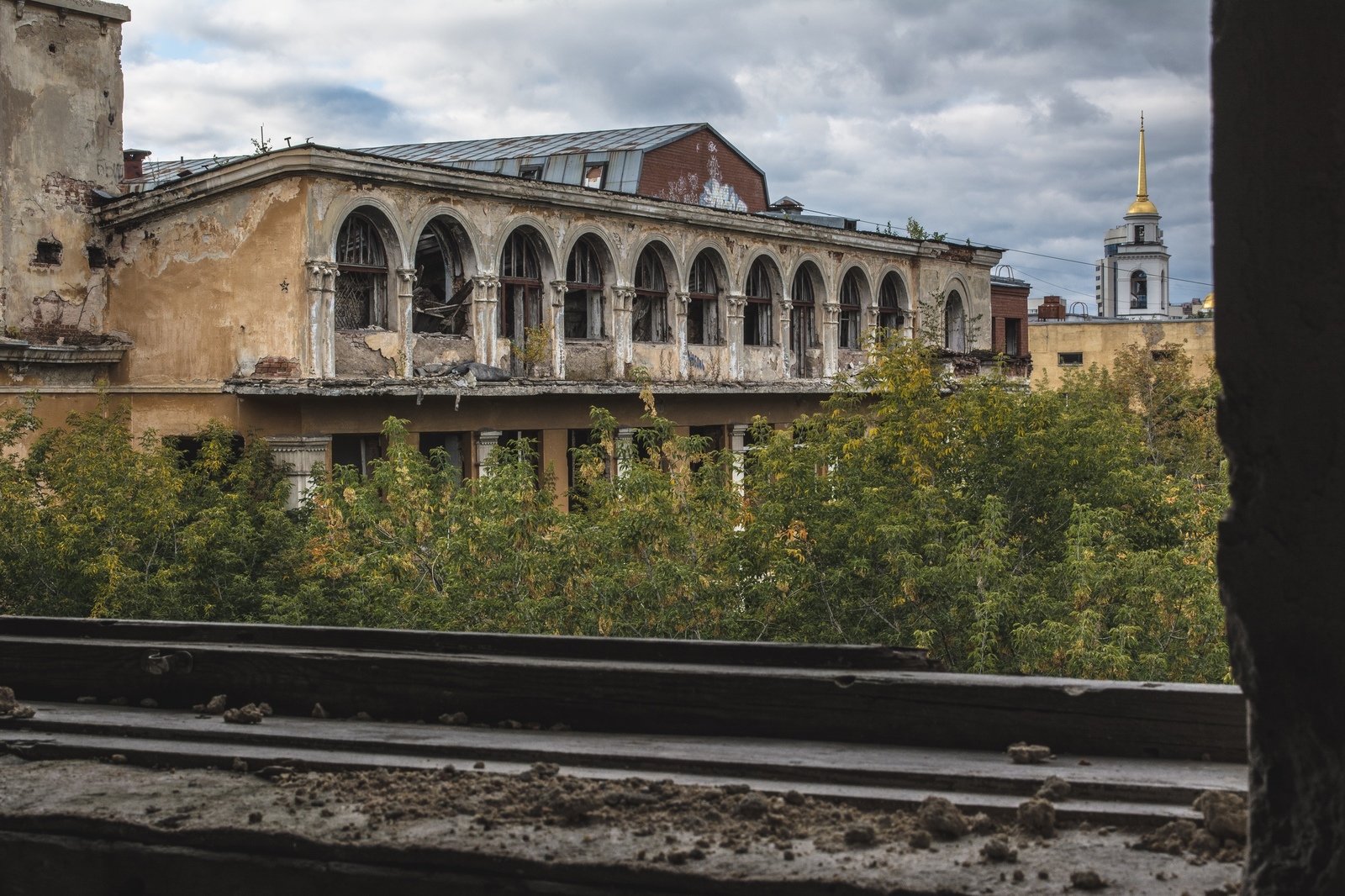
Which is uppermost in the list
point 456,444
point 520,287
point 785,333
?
point 520,287

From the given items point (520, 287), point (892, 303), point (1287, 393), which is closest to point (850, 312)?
point (892, 303)

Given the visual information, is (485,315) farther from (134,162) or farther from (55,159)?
(134,162)

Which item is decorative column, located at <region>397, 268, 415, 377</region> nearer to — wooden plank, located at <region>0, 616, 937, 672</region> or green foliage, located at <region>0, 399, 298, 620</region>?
green foliage, located at <region>0, 399, 298, 620</region>

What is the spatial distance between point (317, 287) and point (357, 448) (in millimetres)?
2682

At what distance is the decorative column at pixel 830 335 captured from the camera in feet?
92.0

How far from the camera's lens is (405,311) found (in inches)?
776

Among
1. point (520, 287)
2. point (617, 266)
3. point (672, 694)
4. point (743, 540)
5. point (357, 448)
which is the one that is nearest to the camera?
point (672, 694)

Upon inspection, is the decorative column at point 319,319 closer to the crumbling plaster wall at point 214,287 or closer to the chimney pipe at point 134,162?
the crumbling plaster wall at point 214,287

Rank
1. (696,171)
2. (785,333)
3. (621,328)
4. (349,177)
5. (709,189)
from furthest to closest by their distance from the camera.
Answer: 1. (709,189)
2. (696,171)
3. (785,333)
4. (621,328)
5. (349,177)

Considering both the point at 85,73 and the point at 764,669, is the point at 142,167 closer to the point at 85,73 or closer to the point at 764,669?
the point at 85,73

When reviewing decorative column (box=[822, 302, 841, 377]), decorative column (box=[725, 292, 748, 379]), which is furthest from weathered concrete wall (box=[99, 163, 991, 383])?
decorative column (box=[822, 302, 841, 377])

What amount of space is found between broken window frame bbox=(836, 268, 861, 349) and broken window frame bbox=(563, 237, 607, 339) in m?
7.27

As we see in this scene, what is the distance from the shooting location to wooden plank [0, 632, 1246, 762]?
2781 mm

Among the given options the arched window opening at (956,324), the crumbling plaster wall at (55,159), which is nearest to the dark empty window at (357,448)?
the crumbling plaster wall at (55,159)
